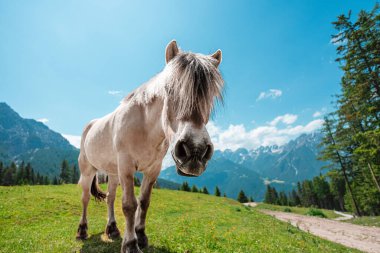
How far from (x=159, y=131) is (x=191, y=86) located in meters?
1.25

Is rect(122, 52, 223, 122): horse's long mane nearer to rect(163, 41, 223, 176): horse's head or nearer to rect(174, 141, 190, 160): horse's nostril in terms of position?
rect(163, 41, 223, 176): horse's head

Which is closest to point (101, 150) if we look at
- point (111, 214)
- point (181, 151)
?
point (111, 214)

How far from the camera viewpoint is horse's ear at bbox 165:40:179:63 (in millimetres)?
3787

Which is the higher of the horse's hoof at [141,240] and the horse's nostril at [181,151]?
the horse's nostril at [181,151]

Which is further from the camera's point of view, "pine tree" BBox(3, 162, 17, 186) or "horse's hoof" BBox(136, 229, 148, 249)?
"pine tree" BBox(3, 162, 17, 186)

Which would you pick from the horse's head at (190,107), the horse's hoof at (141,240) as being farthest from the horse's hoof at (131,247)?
the horse's head at (190,107)

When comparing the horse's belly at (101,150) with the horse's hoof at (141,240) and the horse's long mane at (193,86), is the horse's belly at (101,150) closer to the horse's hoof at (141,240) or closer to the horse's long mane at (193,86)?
the horse's hoof at (141,240)

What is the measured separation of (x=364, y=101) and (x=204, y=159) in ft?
75.6

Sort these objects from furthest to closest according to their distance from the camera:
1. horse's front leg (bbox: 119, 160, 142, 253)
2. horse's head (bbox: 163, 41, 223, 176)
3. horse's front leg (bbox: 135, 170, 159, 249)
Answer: horse's front leg (bbox: 135, 170, 159, 249) → horse's front leg (bbox: 119, 160, 142, 253) → horse's head (bbox: 163, 41, 223, 176)

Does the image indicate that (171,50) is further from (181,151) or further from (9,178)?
(9,178)

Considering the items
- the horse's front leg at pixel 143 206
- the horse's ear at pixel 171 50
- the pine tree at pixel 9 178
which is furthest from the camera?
the pine tree at pixel 9 178

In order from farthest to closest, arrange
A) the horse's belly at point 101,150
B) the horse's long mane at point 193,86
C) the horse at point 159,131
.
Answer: the horse's belly at point 101,150, the horse's long mane at point 193,86, the horse at point 159,131

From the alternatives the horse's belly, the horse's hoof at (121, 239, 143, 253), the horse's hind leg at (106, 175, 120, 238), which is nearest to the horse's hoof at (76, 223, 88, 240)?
the horse's hind leg at (106, 175, 120, 238)

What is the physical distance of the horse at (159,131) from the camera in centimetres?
268
